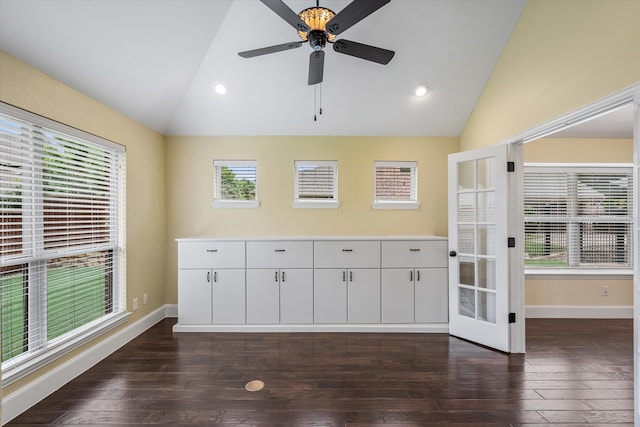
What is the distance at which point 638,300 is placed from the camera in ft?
5.73

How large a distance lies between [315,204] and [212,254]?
56.0 inches

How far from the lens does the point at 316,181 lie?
4023 mm

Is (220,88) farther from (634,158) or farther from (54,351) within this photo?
(634,158)

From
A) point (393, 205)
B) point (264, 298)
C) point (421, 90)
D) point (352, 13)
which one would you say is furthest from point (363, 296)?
point (352, 13)

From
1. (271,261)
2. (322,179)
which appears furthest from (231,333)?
(322,179)

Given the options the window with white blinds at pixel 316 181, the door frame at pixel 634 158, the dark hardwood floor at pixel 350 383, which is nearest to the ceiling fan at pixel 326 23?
the door frame at pixel 634 158

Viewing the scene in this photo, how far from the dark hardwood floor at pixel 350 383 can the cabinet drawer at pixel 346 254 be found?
81 cm

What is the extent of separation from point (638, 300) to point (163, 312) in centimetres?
455

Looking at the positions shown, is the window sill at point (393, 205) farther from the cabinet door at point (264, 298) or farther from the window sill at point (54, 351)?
the window sill at point (54, 351)

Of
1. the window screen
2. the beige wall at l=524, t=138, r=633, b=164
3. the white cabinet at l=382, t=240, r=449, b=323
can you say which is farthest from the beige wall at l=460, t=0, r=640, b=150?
the window screen

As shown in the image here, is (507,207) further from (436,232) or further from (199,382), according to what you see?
(199,382)

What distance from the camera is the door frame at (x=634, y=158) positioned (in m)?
1.74

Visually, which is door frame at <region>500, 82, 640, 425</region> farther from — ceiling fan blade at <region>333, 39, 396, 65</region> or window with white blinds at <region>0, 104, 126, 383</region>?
window with white blinds at <region>0, 104, 126, 383</region>

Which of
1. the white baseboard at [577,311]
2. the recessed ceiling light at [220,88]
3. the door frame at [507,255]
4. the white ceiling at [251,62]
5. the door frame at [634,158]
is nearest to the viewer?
the door frame at [634,158]
